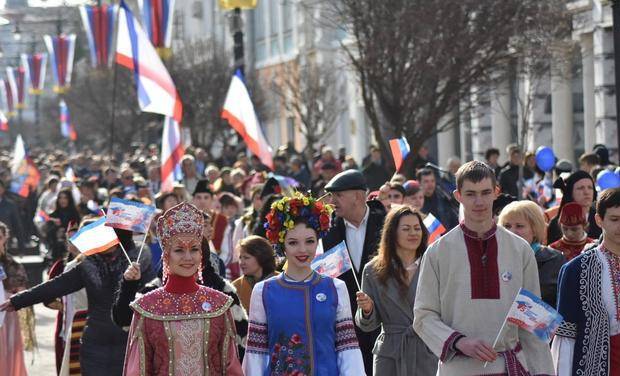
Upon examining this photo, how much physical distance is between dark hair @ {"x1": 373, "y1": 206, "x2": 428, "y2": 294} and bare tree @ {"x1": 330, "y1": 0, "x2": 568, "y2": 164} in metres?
13.1

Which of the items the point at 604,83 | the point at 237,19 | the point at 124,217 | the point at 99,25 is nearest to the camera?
the point at 124,217

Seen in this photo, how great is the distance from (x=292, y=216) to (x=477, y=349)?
4.64ft

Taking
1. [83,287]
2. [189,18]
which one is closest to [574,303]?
[83,287]

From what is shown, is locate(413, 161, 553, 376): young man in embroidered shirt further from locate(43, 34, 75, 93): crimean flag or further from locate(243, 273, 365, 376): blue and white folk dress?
locate(43, 34, 75, 93): crimean flag

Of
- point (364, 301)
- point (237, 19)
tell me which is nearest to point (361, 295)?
point (364, 301)

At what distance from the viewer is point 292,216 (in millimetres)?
7746

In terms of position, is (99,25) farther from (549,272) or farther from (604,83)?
(549,272)

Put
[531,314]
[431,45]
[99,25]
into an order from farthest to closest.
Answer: [99,25]
[431,45]
[531,314]

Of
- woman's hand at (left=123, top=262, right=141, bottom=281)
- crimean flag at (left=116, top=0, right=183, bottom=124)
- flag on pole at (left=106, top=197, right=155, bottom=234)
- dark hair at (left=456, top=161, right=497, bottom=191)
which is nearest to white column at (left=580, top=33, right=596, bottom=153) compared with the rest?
crimean flag at (left=116, top=0, right=183, bottom=124)

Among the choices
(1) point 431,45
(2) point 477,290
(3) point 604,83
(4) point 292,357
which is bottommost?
(4) point 292,357

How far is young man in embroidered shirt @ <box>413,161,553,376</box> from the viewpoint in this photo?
22.4 ft

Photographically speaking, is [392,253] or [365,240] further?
[365,240]

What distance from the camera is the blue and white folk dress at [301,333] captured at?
7.49 meters

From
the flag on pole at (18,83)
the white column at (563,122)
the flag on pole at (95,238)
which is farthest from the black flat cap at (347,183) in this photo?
the flag on pole at (18,83)
